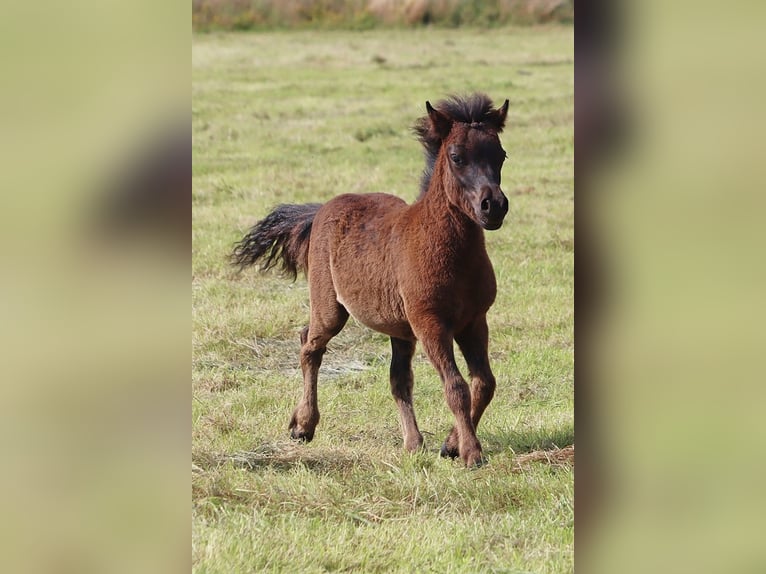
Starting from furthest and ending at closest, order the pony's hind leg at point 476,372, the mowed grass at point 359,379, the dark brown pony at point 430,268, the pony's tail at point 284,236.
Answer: the pony's tail at point 284,236 → the pony's hind leg at point 476,372 → the dark brown pony at point 430,268 → the mowed grass at point 359,379

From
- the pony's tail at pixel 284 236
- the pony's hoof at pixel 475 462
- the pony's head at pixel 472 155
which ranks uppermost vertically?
the pony's head at pixel 472 155

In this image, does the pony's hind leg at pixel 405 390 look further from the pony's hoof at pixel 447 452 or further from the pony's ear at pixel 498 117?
the pony's ear at pixel 498 117

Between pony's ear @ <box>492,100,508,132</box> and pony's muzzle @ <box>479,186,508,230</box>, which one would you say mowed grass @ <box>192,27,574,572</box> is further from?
pony's ear @ <box>492,100,508,132</box>

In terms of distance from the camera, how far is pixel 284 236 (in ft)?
20.3

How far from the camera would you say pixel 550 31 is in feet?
74.1

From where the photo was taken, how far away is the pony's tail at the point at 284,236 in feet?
20.0

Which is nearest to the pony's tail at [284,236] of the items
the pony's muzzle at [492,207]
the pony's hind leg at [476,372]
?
the pony's hind leg at [476,372]

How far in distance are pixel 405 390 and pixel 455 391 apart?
2.20 feet

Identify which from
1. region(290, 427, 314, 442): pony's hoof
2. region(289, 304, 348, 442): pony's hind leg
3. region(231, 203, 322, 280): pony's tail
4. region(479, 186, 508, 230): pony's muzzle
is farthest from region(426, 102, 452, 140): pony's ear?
region(290, 427, 314, 442): pony's hoof

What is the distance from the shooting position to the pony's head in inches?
179

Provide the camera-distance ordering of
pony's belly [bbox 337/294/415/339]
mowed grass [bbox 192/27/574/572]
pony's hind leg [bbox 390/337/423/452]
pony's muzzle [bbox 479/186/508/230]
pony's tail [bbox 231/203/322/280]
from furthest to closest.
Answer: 1. pony's tail [bbox 231/203/322/280]
2. pony's hind leg [bbox 390/337/423/452]
3. pony's belly [bbox 337/294/415/339]
4. pony's muzzle [bbox 479/186/508/230]
5. mowed grass [bbox 192/27/574/572]
